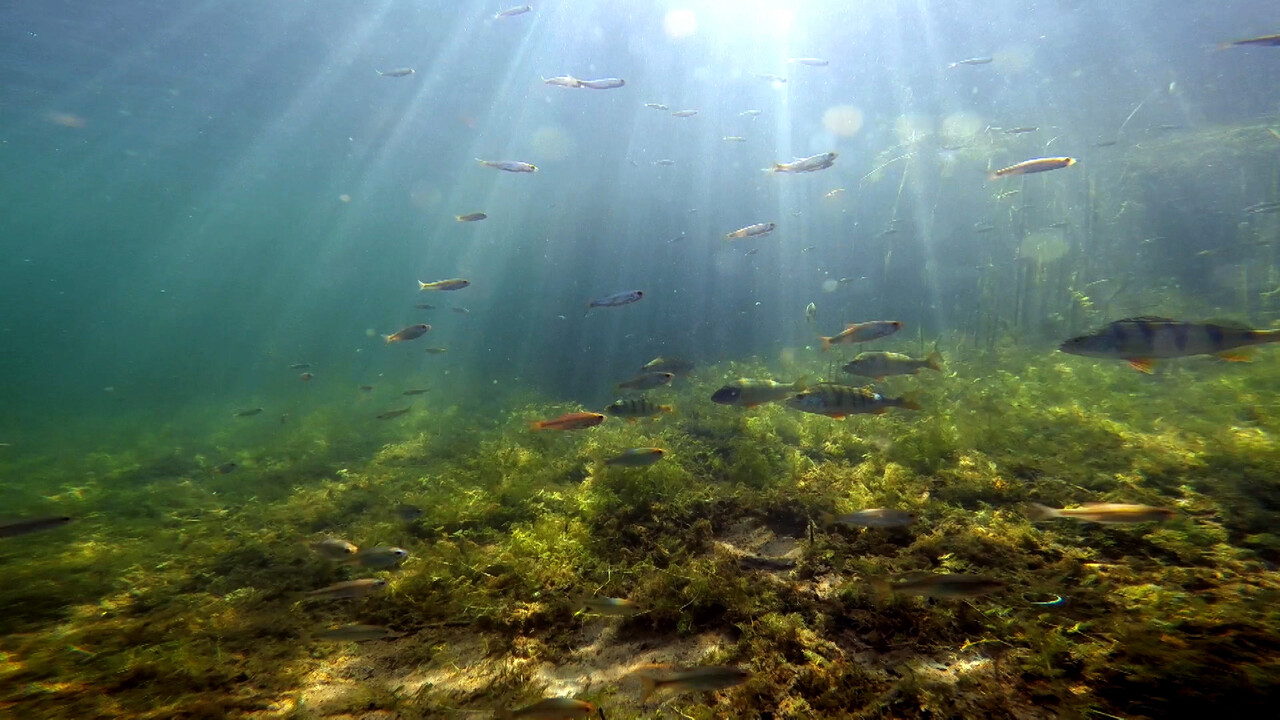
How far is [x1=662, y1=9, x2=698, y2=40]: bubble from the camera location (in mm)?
22973

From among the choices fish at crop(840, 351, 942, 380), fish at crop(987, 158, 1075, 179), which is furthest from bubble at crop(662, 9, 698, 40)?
fish at crop(840, 351, 942, 380)

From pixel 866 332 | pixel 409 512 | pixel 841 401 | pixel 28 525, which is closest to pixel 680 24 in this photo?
pixel 866 332

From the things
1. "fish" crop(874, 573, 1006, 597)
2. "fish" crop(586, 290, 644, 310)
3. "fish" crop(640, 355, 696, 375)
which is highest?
"fish" crop(586, 290, 644, 310)

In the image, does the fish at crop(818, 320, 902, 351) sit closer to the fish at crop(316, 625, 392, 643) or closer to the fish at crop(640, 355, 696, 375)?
the fish at crop(640, 355, 696, 375)

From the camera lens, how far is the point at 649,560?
16.6ft

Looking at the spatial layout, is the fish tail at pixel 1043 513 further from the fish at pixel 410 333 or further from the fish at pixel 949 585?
the fish at pixel 410 333

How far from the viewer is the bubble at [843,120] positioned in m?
32.2

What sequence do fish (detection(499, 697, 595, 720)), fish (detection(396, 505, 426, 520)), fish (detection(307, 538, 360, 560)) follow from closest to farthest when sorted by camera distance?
fish (detection(499, 697, 595, 720))
fish (detection(307, 538, 360, 560))
fish (detection(396, 505, 426, 520))

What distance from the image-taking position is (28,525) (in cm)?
402

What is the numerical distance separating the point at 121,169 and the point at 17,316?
19694 centimetres

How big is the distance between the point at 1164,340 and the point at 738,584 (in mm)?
4275

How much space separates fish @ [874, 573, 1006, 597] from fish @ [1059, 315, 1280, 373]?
8.42ft

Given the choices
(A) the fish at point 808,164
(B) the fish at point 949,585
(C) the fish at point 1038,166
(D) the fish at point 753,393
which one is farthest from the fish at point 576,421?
(C) the fish at point 1038,166

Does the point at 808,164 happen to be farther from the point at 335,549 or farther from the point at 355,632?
the point at 355,632
